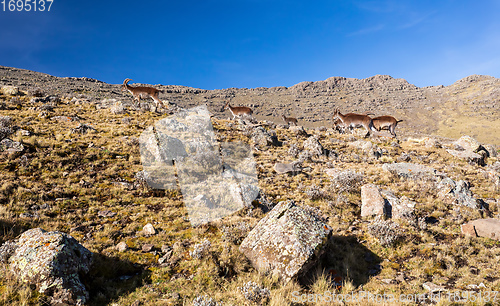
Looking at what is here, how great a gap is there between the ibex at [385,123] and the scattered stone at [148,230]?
25978 millimetres

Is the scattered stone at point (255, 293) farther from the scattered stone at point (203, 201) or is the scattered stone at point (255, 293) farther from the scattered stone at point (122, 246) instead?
the scattered stone at point (203, 201)

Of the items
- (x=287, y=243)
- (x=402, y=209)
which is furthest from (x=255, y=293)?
(x=402, y=209)

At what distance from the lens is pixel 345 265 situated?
6.81 metres

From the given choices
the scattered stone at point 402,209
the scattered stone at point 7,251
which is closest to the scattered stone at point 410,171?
the scattered stone at point 402,209

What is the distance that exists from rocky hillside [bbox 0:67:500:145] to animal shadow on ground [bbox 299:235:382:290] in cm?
7261

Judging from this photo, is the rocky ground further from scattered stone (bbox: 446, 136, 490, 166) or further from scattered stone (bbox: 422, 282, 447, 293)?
scattered stone (bbox: 446, 136, 490, 166)

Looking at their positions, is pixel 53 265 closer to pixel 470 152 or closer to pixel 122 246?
pixel 122 246

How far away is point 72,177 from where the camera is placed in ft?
35.7

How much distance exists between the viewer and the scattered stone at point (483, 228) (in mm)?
7874

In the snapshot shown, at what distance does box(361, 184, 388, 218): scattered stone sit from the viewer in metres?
9.46

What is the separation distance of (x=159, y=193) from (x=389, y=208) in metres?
9.83

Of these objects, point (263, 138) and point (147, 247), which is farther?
point (263, 138)

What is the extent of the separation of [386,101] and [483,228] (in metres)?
126

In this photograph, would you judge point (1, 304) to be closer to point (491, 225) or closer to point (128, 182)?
point (128, 182)
